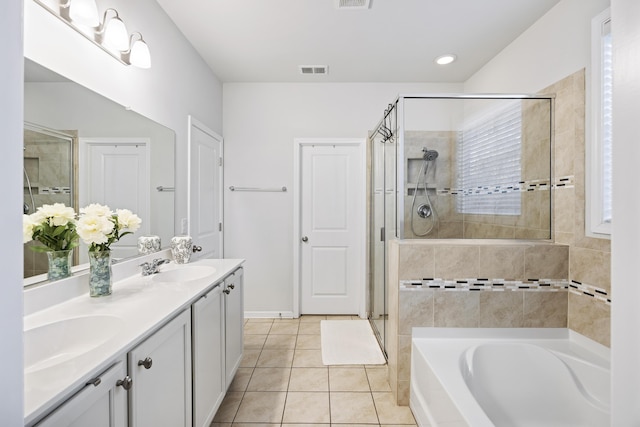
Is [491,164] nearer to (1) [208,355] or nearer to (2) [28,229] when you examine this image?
(1) [208,355]

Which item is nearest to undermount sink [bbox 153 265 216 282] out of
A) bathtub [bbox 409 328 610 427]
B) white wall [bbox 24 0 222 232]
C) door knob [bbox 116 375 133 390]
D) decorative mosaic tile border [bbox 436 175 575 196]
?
white wall [bbox 24 0 222 232]

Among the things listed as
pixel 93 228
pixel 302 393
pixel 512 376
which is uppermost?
pixel 93 228

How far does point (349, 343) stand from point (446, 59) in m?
2.73

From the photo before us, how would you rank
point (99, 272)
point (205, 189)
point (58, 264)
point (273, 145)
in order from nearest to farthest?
point (58, 264)
point (99, 272)
point (205, 189)
point (273, 145)

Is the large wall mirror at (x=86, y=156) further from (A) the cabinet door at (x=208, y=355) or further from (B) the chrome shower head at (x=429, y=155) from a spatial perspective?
(B) the chrome shower head at (x=429, y=155)

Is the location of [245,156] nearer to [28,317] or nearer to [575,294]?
[28,317]

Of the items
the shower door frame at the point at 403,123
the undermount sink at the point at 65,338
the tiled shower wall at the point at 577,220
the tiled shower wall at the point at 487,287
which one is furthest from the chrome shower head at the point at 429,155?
the undermount sink at the point at 65,338

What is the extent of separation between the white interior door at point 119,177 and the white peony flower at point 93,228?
0.21 meters

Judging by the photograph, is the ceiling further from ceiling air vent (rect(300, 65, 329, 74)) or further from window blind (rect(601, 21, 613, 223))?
window blind (rect(601, 21, 613, 223))

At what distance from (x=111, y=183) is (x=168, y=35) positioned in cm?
129

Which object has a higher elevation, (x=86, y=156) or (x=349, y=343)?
(x=86, y=156)

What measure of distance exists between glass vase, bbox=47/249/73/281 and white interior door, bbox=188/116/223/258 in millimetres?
1307

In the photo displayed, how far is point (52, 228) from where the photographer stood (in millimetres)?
1261

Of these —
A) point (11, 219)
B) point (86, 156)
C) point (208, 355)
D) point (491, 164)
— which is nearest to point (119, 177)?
point (86, 156)
